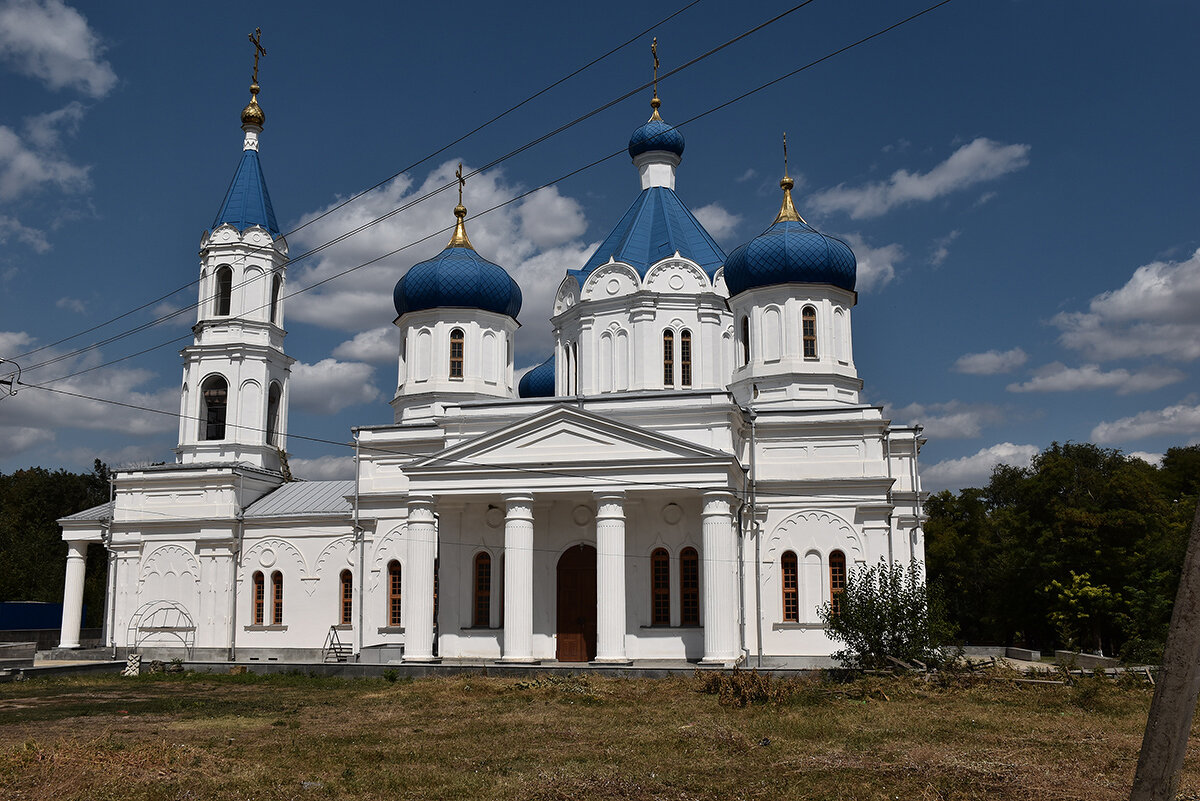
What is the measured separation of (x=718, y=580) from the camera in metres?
23.3

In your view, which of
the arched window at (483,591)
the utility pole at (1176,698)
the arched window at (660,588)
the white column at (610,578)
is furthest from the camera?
the arched window at (483,591)

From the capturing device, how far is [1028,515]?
35.1 m

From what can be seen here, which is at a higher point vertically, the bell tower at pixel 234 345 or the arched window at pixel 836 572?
the bell tower at pixel 234 345

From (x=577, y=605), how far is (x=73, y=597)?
17294 millimetres

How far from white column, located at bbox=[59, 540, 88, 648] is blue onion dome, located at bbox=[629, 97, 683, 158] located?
2177cm

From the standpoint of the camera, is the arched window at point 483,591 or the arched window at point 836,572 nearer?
the arched window at point 836,572

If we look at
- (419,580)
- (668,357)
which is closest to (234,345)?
(419,580)

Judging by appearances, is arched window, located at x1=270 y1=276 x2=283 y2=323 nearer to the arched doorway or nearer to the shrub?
the arched doorway

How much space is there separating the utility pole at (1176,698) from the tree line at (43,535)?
45115 millimetres

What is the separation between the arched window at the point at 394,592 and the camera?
29234mm

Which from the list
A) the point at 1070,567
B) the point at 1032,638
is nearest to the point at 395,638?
the point at 1070,567

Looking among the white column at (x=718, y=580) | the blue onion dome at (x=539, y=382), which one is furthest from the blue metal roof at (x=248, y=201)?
the white column at (x=718, y=580)

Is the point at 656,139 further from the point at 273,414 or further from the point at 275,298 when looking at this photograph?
the point at 273,414

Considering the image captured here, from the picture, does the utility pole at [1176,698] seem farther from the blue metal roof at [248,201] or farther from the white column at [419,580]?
the blue metal roof at [248,201]
